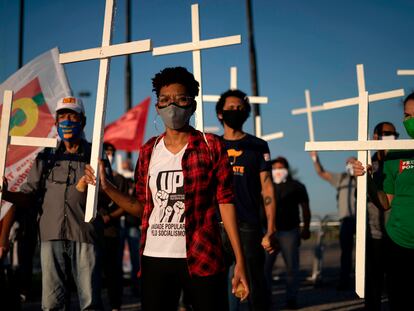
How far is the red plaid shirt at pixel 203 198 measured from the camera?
3.66 metres

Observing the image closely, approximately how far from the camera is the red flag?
1650cm

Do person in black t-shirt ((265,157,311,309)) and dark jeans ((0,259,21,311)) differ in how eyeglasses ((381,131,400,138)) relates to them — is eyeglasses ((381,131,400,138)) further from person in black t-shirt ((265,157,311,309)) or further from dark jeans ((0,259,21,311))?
dark jeans ((0,259,21,311))

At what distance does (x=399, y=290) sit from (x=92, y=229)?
101 inches

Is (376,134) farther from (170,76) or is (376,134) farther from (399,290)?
(170,76)

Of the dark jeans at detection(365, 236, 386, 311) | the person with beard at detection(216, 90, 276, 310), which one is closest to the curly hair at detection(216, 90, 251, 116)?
the person with beard at detection(216, 90, 276, 310)

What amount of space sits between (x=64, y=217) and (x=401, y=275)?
2.79 m

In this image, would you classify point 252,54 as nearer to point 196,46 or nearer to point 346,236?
point 346,236

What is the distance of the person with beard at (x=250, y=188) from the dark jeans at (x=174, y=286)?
1.99 metres

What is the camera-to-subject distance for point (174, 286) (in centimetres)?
375

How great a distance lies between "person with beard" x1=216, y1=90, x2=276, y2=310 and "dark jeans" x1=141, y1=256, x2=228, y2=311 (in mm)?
1988

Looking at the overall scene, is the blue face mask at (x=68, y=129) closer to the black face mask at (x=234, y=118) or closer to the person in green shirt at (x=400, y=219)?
the black face mask at (x=234, y=118)

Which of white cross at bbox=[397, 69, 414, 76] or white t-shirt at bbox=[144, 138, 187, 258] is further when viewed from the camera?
white cross at bbox=[397, 69, 414, 76]

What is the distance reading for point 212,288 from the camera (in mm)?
3656

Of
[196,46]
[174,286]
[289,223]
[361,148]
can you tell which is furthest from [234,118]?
[289,223]
